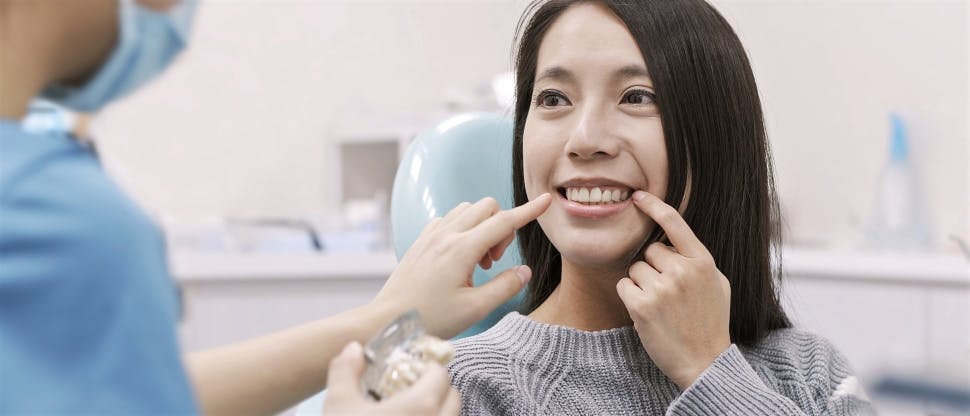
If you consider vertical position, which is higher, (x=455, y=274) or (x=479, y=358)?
(x=455, y=274)

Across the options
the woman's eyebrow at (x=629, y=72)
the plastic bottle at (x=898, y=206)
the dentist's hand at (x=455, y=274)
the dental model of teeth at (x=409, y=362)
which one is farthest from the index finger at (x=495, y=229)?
the plastic bottle at (x=898, y=206)

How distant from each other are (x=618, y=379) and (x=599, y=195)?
21 centimetres

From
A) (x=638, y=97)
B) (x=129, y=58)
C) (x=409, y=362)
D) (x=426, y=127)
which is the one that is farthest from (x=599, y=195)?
(x=426, y=127)

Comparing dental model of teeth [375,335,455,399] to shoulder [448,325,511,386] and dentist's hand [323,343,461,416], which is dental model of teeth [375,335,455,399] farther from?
shoulder [448,325,511,386]

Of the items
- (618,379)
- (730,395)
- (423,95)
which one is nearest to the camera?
(730,395)

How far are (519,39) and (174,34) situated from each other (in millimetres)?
797

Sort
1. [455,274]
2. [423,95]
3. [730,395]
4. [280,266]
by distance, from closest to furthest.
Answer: [455,274] → [730,395] → [280,266] → [423,95]

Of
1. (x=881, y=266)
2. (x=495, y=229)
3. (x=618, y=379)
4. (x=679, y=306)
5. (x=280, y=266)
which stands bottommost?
(x=280, y=266)

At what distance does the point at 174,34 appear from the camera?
0.48 m

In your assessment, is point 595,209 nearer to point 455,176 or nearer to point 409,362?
point 455,176

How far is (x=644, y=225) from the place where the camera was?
103 centimetres

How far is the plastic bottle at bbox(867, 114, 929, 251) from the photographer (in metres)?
2.28

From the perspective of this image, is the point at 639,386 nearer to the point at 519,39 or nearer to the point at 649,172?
the point at 649,172

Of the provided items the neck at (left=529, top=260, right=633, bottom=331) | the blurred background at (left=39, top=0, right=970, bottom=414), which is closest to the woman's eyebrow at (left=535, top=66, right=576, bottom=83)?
the neck at (left=529, top=260, right=633, bottom=331)
